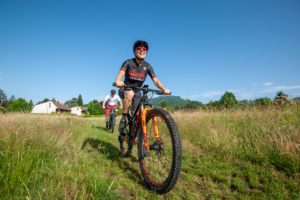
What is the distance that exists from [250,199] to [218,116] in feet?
13.4

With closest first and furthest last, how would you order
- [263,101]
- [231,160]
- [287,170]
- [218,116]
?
1. [287,170]
2. [231,160]
3. [263,101]
4. [218,116]

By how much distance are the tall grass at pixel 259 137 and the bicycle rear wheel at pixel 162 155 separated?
1714 mm

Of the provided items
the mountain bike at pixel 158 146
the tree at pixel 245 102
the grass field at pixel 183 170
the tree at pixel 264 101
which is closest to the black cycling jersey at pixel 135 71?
the mountain bike at pixel 158 146

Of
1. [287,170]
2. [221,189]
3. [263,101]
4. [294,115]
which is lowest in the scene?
[221,189]

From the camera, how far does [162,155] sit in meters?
2.36

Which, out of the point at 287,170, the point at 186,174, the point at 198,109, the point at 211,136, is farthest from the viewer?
the point at 198,109

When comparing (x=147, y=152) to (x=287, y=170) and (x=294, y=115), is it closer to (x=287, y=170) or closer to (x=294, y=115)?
(x=287, y=170)

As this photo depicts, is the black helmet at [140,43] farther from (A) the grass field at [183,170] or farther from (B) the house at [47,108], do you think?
(B) the house at [47,108]

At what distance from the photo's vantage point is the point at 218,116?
568 centimetres

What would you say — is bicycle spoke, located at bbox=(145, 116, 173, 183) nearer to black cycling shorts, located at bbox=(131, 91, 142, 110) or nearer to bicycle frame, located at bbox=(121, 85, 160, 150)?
bicycle frame, located at bbox=(121, 85, 160, 150)

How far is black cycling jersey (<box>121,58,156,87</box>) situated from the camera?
3207mm

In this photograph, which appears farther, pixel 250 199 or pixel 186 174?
pixel 186 174

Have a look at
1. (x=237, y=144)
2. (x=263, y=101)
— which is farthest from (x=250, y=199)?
(x=263, y=101)

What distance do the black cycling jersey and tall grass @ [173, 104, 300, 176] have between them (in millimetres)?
2526
